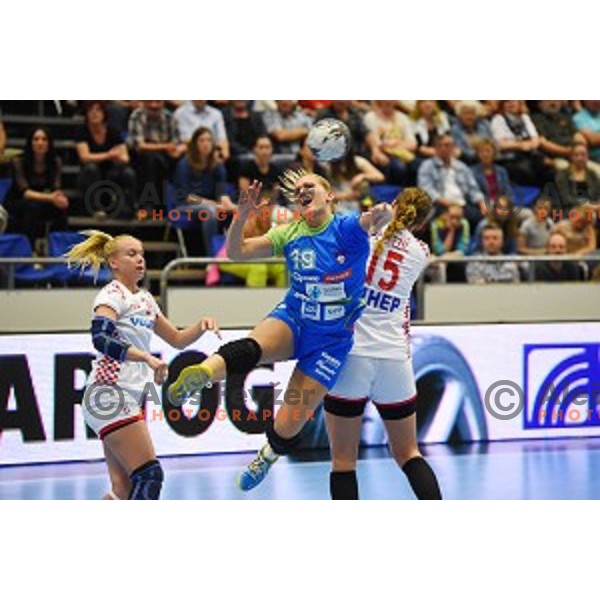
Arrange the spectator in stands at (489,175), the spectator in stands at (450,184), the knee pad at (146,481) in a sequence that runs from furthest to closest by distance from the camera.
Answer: the spectator in stands at (489,175), the spectator in stands at (450,184), the knee pad at (146,481)

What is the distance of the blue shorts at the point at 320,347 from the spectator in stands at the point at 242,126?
4.82m

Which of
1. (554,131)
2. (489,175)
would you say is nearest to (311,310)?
(489,175)

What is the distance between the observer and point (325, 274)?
293 inches

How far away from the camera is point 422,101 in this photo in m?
13.1

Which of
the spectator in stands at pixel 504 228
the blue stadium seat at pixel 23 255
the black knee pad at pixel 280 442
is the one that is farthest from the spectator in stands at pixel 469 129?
the black knee pad at pixel 280 442

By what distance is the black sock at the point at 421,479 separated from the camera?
748 cm

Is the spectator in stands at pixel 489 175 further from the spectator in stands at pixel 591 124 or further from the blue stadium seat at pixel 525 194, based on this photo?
the spectator in stands at pixel 591 124

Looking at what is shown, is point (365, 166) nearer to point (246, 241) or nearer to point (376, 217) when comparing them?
point (246, 241)

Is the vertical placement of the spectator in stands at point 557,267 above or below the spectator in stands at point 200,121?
below

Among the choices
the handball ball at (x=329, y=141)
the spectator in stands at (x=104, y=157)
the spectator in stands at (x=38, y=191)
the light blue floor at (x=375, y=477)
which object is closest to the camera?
the handball ball at (x=329, y=141)

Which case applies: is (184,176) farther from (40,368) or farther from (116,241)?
(116,241)

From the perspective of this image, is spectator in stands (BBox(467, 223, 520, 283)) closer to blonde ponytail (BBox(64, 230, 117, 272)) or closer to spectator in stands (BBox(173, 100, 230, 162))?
spectator in stands (BBox(173, 100, 230, 162))

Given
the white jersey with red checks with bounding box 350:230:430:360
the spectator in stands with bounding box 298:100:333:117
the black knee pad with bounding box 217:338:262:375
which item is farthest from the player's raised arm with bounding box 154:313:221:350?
the spectator in stands with bounding box 298:100:333:117

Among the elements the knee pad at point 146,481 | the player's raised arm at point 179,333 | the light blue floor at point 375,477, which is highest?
the player's raised arm at point 179,333
